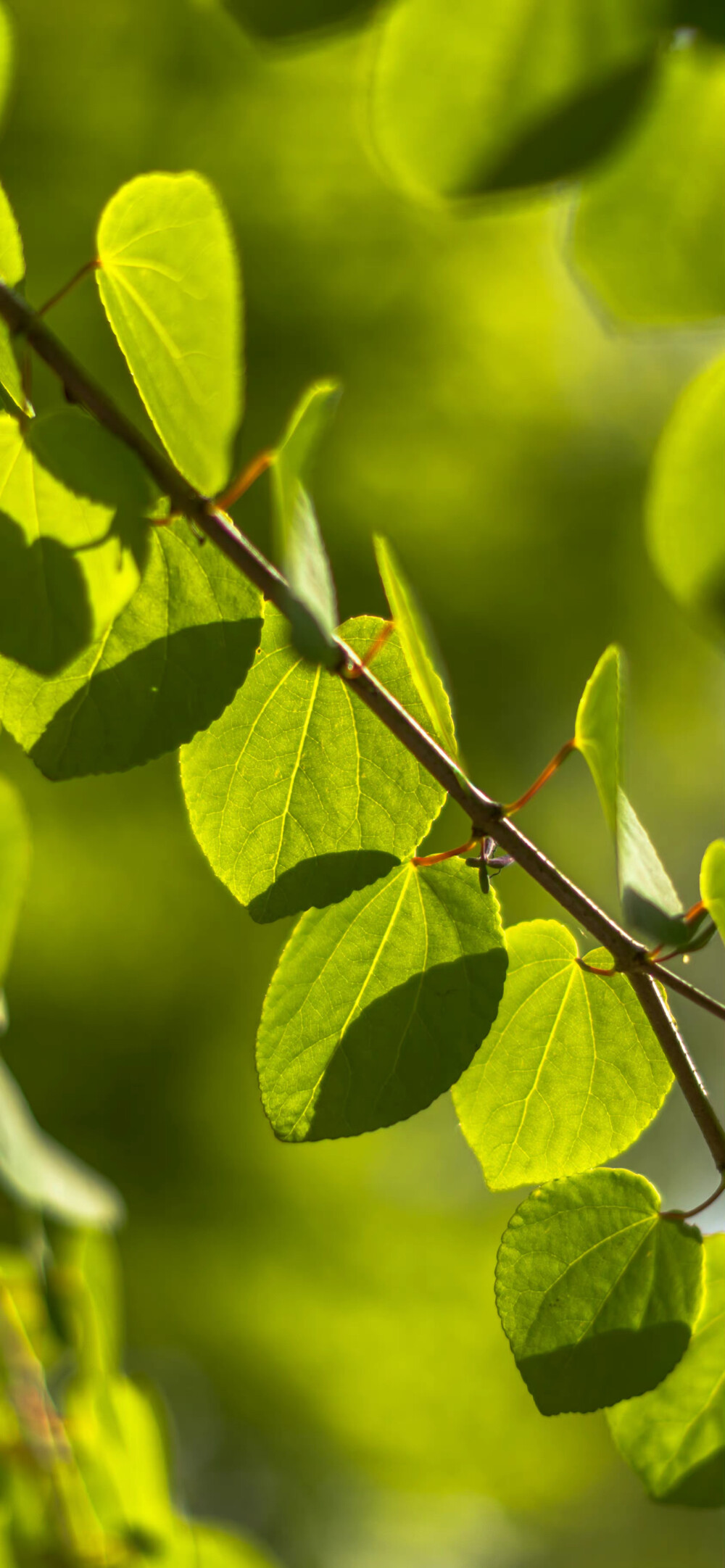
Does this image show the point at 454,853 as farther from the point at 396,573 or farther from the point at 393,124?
the point at 393,124

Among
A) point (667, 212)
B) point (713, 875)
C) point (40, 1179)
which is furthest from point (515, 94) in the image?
point (40, 1179)

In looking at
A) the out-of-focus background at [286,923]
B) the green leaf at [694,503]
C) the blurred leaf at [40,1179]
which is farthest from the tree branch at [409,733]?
the out-of-focus background at [286,923]

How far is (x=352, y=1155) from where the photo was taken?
3.51 m

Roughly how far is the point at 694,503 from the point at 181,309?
0.65 ft

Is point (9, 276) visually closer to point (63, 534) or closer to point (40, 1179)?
point (63, 534)

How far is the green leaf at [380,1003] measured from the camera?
47cm

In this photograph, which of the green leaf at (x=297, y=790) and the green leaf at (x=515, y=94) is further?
the green leaf at (x=297, y=790)

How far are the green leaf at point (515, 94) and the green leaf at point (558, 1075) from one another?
1.22 ft

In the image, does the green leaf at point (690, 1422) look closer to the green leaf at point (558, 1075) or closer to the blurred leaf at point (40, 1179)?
the green leaf at point (558, 1075)

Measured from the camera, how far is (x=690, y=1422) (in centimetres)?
51

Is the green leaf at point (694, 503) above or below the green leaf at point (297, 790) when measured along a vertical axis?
above

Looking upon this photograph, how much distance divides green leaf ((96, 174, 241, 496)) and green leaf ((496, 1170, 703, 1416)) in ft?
1.15

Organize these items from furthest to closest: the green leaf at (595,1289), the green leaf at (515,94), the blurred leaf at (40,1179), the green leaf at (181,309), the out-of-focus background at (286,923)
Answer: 1. the out-of-focus background at (286,923)
2. the blurred leaf at (40,1179)
3. the green leaf at (595,1289)
4. the green leaf at (181,309)
5. the green leaf at (515,94)

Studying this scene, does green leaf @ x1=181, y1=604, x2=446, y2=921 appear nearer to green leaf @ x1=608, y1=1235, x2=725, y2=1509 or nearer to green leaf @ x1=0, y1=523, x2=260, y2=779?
green leaf @ x1=0, y1=523, x2=260, y2=779
